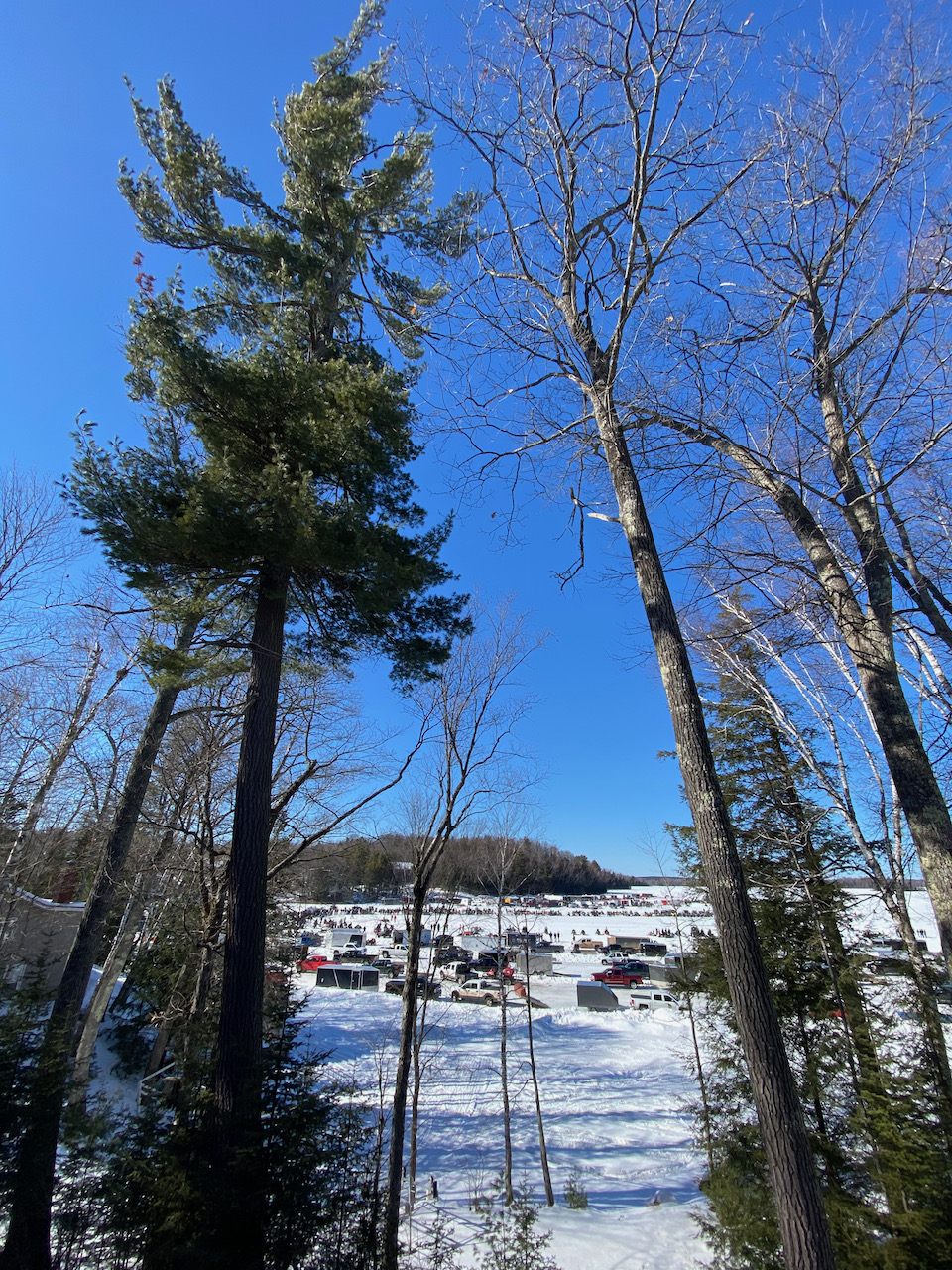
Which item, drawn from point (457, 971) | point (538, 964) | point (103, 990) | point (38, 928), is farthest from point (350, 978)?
point (103, 990)

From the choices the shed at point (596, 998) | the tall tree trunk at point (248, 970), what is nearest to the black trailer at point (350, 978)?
the shed at point (596, 998)

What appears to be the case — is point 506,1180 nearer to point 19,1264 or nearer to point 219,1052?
point 19,1264

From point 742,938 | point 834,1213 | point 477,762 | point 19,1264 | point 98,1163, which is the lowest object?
point 834,1213

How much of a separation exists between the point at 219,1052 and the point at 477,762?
17.8 feet

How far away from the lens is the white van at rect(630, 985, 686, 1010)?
972 inches

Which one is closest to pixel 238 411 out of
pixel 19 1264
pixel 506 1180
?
pixel 19 1264

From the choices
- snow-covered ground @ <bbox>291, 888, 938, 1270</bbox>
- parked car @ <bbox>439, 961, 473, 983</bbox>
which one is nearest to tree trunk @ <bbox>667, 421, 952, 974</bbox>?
snow-covered ground @ <bbox>291, 888, 938, 1270</bbox>

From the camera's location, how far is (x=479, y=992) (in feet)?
87.8

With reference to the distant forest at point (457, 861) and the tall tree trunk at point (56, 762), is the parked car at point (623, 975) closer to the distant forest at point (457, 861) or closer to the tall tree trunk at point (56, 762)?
the distant forest at point (457, 861)

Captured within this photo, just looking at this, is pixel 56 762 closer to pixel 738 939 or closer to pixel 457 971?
pixel 738 939

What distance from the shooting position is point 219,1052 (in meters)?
Result: 4.50

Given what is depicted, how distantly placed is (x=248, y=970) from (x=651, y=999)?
28.0m

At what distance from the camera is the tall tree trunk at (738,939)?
2615mm

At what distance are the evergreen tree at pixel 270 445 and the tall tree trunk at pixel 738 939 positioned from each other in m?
2.69
